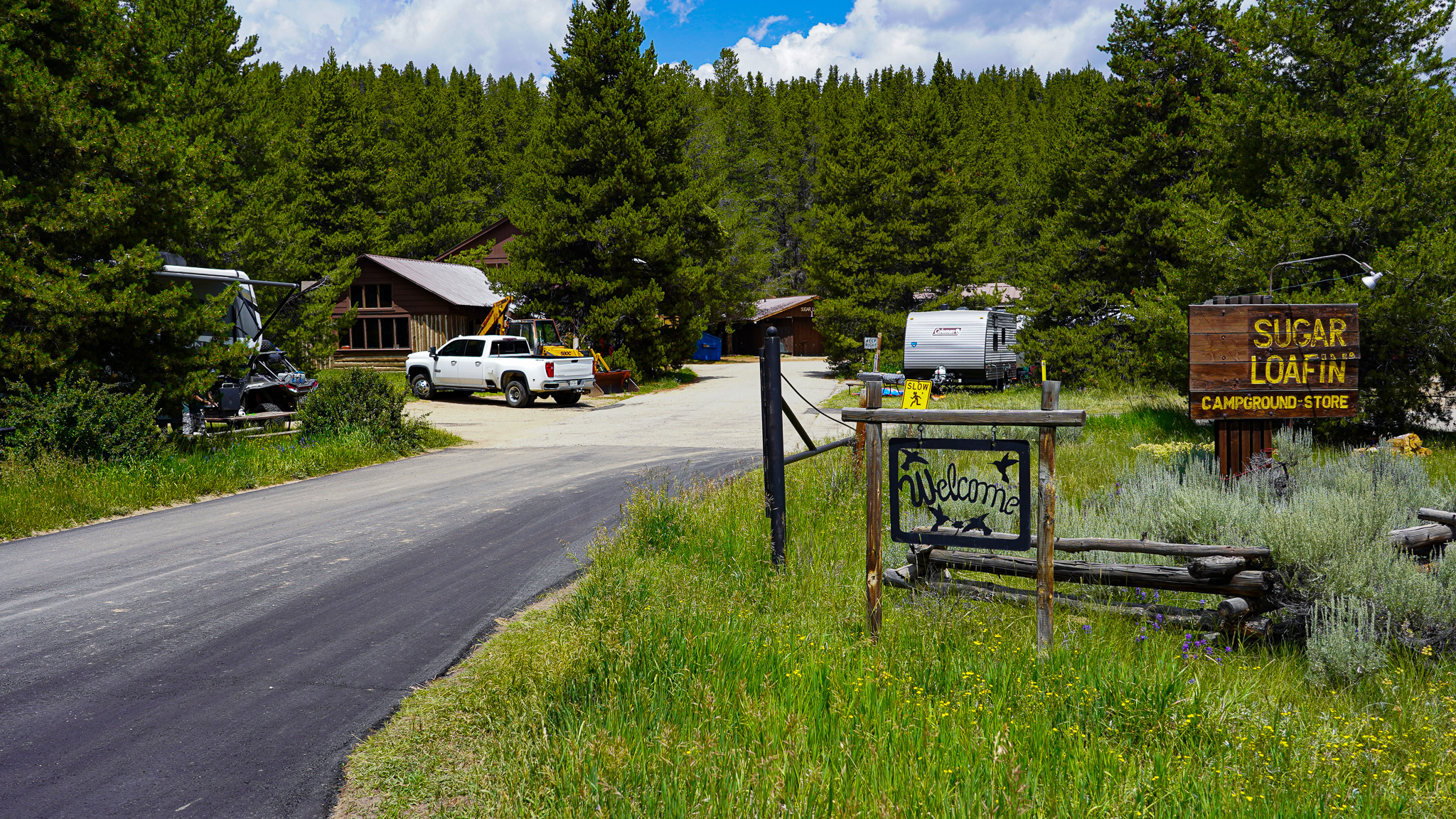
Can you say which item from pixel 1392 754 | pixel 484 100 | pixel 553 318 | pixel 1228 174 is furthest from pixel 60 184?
pixel 484 100

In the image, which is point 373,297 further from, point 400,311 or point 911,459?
point 911,459

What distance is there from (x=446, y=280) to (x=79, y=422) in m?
32.6

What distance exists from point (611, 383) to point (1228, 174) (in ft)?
71.9

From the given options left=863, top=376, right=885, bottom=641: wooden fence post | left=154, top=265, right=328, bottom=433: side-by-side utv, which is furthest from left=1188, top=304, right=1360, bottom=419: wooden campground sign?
left=154, top=265, right=328, bottom=433: side-by-side utv

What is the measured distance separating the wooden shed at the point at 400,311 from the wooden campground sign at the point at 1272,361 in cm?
3636

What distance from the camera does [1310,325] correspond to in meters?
9.76

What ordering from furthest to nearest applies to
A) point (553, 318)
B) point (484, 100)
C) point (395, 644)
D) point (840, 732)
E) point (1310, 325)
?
1. point (484, 100)
2. point (553, 318)
3. point (1310, 325)
4. point (395, 644)
5. point (840, 732)

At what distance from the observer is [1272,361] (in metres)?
9.70

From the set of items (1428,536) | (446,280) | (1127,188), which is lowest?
(1428,536)

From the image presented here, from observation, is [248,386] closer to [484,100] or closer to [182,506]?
[182,506]

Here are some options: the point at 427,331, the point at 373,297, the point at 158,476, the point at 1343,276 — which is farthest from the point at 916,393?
the point at 373,297

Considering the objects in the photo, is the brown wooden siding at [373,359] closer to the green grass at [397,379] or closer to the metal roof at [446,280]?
the metal roof at [446,280]

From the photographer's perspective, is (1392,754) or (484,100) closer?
(1392,754)

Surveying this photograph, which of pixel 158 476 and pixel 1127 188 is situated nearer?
pixel 158 476
